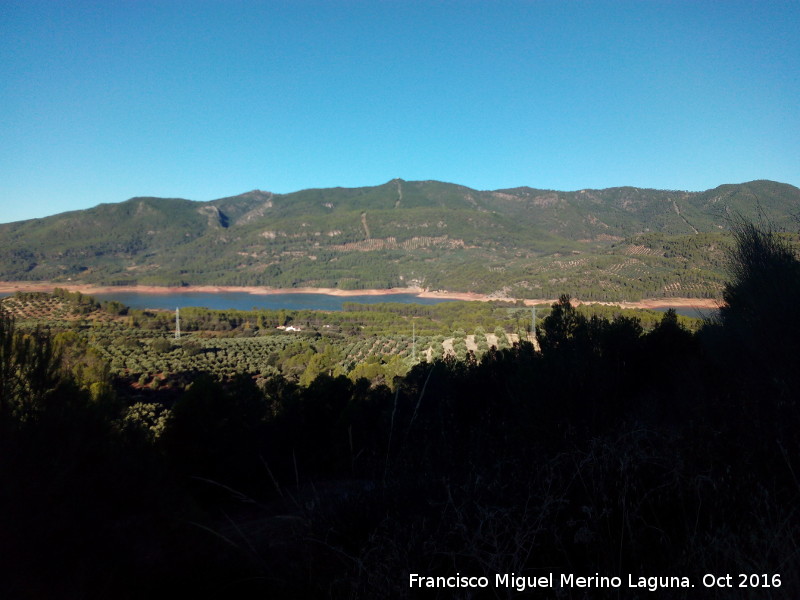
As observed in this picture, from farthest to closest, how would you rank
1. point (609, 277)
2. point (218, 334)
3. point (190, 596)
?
point (609, 277), point (218, 334), point (190, 596)

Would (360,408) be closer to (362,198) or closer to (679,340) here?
(679,340)

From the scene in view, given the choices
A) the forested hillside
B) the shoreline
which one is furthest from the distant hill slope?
the forested hillside

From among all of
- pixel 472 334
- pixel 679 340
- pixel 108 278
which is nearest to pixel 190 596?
pixel 679 340

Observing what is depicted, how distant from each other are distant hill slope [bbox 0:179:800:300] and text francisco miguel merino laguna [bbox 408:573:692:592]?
32079 mm

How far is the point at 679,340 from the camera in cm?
955

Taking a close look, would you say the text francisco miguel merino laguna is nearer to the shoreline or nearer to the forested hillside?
the forested hillside

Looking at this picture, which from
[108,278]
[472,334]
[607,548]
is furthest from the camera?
[108,278]

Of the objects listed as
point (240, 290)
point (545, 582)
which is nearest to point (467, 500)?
point (545, 582)

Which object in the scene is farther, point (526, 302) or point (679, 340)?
point (526, 302)

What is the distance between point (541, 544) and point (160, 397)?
51.9 ft

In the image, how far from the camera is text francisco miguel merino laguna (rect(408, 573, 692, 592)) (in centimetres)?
135

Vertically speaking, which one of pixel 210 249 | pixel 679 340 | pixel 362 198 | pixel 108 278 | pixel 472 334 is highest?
pixel 362 198

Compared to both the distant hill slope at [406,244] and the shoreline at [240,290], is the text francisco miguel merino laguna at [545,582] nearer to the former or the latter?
the distant hill slope at [406,244]

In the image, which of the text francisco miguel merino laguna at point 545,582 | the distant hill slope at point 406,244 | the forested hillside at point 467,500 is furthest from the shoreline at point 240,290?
the text francisco miguel merino laguna at point 545,582
